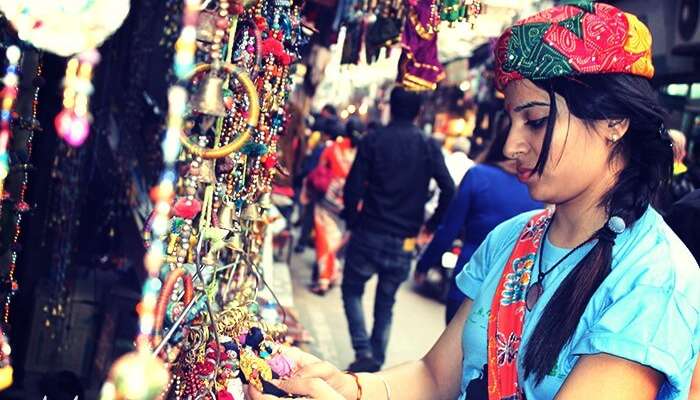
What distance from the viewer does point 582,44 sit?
63.8 inches

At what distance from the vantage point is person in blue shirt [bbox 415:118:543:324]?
4.27m

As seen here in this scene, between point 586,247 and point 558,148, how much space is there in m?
0.24

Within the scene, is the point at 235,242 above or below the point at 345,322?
above

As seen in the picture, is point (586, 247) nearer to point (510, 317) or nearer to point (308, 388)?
point (510, 317)

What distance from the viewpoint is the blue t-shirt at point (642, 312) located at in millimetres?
1502

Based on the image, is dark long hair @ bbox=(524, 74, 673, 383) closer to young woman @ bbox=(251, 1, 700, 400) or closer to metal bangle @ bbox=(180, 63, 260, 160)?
young woman @ bbox=(251, 1, 700, 400)

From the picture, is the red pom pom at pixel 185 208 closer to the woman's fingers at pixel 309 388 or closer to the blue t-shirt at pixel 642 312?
the woman's fingers at pixel 309 388

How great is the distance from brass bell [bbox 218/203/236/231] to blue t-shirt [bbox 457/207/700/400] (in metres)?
0.72

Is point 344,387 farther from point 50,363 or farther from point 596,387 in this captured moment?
point 50,363

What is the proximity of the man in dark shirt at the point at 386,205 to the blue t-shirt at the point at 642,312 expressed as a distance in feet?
12.1

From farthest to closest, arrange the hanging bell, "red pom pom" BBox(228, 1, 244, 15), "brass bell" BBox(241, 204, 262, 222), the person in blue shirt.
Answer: the person in blue shirt
the hanging bell
"brass bell" BBox(241, 204, 262, 222)
"red pom pom" BBox(228, 1, 244, 15)

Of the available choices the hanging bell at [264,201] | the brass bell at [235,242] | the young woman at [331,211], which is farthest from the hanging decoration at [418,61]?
the young woman at [331,211]

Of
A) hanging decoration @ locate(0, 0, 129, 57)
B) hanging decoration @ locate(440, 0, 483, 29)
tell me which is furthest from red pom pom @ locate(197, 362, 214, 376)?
hanging decoration @ locate(440, 0, 483, 29)

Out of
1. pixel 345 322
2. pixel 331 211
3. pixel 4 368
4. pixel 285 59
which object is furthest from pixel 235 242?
pixel 331 211
